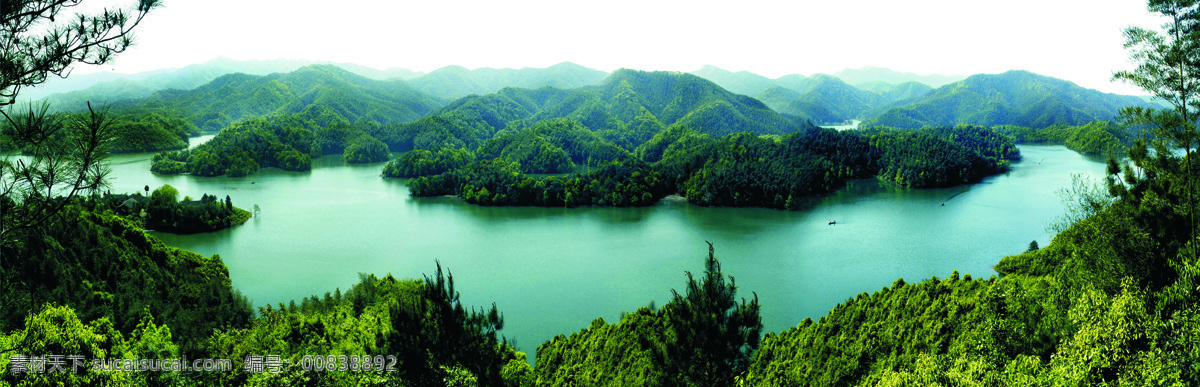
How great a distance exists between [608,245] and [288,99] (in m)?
79.6

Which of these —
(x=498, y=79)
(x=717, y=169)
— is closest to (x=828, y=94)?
(x=498, y=79)

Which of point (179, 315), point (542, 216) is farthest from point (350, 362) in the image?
point (542, 216)

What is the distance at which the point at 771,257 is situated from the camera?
24.5 meters

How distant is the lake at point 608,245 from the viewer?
20016mm

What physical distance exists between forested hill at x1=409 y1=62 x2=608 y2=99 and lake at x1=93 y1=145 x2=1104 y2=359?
356 ft

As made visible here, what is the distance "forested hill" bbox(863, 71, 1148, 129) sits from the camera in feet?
295

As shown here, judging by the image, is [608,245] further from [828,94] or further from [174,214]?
[828,94]

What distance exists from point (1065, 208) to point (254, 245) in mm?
41174

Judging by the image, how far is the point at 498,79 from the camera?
173 m

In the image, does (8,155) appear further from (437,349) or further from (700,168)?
(700,168)

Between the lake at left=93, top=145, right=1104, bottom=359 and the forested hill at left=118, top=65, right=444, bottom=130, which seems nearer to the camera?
the lake at left=93, top=145, right=1104, bottom=359

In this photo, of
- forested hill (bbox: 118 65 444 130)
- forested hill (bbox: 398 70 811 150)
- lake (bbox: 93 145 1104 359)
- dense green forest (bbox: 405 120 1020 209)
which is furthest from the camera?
forested hill (bbox: 118 65 444 130)

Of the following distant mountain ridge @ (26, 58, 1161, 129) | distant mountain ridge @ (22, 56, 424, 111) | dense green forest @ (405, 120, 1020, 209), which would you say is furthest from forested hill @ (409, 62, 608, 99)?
dense green forest @ (405, 120, 1020, 209)

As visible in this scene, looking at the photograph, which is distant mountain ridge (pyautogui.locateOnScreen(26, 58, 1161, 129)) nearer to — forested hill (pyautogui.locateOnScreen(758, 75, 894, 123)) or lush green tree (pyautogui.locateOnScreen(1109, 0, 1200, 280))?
forested hill (pyautogui.locateOnScreen(758, 75, 894, 123))
